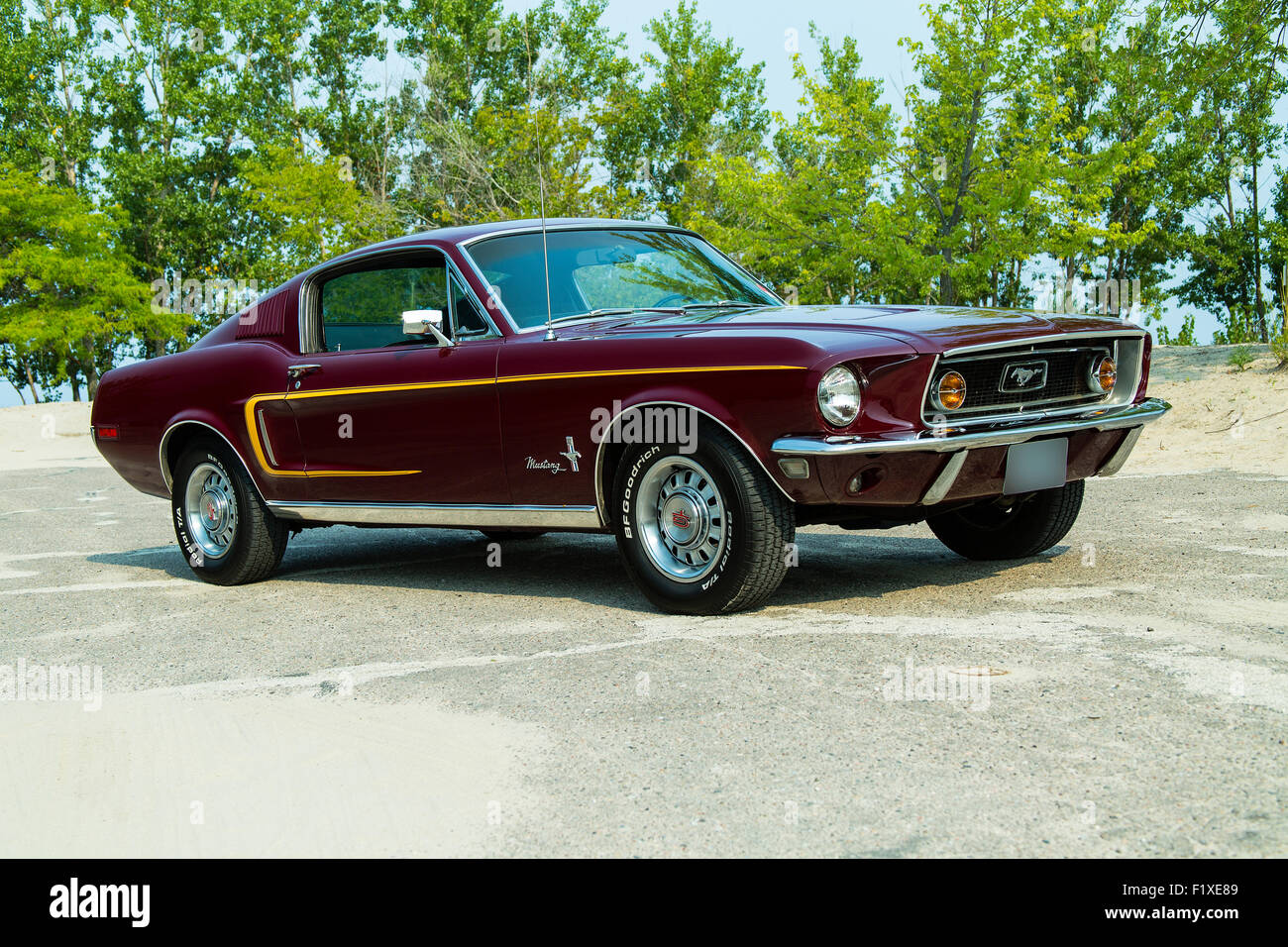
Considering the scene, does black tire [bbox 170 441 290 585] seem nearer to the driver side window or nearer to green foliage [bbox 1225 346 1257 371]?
the driver side window

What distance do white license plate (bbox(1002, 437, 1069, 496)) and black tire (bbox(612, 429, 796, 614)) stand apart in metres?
0.89

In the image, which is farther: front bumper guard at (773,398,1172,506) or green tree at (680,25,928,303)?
green tree at (680,25,928,303)

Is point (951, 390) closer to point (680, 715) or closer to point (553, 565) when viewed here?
point (680, 715)

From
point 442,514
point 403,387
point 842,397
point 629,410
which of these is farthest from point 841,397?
point 403,387

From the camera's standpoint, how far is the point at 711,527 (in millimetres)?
5125

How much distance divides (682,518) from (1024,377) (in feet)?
5.03

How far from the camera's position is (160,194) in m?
50.8

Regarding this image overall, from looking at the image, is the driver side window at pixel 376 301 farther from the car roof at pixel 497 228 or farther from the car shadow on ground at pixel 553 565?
the car shadow on ground at pixel 553 565

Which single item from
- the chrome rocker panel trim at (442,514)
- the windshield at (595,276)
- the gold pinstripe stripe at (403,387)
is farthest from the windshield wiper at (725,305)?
the chrome rocker panel trim at (442,514)

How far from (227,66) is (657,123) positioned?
58.6 ft

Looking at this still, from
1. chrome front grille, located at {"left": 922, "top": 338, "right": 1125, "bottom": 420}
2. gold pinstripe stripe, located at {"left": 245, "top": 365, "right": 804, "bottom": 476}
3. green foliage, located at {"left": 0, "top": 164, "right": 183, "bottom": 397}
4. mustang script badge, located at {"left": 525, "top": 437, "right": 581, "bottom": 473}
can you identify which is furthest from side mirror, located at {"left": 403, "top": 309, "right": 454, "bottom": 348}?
green foliage, located at {"left": 0, "top": 164, "right": 183, "bottom": 397}

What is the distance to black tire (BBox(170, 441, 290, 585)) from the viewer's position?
6.95m

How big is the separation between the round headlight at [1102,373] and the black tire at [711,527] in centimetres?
157

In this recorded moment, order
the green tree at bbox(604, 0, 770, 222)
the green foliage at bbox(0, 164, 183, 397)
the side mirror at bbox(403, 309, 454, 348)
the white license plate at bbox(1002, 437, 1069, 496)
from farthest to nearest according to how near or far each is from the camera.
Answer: the green tree at bbox(604, 0, 770, 222) < the green foliage at bbox(0, 164, 183, 397) < the side mirror at bbox(403, 309, 454, 348) < the white license plate at bbox(1002, 437, 1069, 496)
